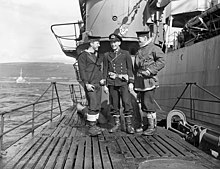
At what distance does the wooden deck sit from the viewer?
11.5 ft

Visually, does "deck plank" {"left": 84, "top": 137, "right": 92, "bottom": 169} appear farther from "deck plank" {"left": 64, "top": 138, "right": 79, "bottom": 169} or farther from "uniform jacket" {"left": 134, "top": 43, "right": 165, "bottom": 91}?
"uniform jacket" {"left": 134, "top": 43, "right": 165, "bottom": 91}

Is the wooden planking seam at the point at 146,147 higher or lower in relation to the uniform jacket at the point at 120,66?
lower

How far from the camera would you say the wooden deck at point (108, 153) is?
3.49 m

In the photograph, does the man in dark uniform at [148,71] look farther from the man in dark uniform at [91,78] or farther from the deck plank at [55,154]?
the deck plank at [55,154]

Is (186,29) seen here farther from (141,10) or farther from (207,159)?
(207,159)

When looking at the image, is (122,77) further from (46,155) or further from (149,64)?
(46,155)

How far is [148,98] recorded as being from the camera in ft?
17.3

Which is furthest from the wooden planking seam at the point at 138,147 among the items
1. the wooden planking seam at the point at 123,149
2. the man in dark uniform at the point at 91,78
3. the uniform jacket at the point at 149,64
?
the uniform jacket at the point at 149,64

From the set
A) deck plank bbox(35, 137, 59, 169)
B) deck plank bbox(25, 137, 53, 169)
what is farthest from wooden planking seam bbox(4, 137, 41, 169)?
deck plank bbox(35, 137, 59, 169)

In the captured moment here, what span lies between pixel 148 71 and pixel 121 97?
84cm

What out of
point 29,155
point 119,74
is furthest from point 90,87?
point 29,155

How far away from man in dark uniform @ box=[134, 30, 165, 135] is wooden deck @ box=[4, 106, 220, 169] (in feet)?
1.82

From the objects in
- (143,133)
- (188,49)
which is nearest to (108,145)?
(143,133)

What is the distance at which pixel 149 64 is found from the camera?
5.20 meters
